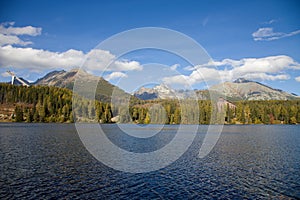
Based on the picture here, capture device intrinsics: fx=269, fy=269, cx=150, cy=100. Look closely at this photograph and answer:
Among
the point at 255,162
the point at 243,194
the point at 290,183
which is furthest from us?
the point at 255,162

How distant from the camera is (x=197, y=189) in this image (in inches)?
958

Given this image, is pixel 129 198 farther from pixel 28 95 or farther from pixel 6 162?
pixel 28 95

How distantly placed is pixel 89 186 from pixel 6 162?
1606 cm

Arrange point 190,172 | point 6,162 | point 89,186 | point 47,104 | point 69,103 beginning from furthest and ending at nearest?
point 69,103 < point 47,104 < point 6,162 < point 190,172 < point 89,186

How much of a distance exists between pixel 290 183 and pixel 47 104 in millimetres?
169637

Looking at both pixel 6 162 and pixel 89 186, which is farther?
pixel 6 162

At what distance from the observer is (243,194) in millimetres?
23141

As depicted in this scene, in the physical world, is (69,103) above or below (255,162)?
above

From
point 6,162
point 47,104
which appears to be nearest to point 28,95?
point 47,104

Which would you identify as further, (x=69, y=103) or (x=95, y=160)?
(x=69, y=103)

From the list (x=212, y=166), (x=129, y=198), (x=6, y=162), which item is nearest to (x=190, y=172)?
(x=212, y=166)

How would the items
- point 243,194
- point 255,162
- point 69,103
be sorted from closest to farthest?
point 243,194 < point 255,162 < point 69,103

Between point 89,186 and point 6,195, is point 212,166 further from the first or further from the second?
point 6,195

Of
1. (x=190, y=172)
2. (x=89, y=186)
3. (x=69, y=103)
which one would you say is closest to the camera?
(x=89, y=186)
